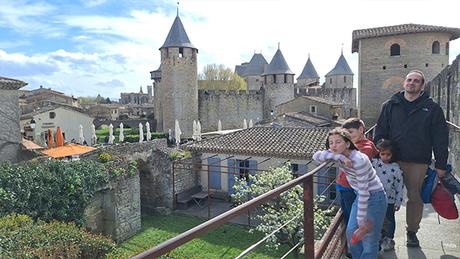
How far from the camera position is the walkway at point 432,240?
11.7ft

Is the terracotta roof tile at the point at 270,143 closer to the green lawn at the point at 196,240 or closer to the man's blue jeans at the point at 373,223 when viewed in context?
the green lawn at the point at 196,240

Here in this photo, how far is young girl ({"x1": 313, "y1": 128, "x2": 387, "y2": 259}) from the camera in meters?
2.71

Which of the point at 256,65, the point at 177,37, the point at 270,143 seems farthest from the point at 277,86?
the point at 270,143

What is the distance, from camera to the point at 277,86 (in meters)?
41.2

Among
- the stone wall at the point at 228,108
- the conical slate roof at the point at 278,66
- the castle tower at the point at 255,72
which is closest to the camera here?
the stone wall at the point at 228,108

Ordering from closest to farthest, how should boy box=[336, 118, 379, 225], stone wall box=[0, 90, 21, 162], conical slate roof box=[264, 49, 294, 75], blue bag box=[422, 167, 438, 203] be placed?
1. boy box=[336, 118, 379, 225]
2. blue bag box=[422, 167, 438, 203]
3. stone wall box=[0, 90, 21, 162]
4. conical slate roof box=[264, 49, 294, 75]

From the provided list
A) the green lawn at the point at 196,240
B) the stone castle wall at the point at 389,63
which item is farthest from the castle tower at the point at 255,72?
the green lawn at the point at 196,240

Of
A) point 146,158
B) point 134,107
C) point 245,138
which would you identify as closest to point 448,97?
point 245,138

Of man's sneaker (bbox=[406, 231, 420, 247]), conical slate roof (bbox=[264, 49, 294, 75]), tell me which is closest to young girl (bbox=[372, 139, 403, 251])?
man's sneaker (bbox=[406, 231, 420, 247])

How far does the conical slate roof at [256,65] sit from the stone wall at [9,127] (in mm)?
41502

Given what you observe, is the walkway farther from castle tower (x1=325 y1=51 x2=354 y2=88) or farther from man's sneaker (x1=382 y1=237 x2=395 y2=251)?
castle tower (x1=325 y1=51 x2=354 y2=88)

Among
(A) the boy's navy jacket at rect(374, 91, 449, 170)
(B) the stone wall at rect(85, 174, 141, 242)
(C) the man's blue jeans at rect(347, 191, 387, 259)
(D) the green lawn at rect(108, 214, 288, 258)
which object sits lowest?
(D) the green lawn at rect(108, 214, 288, 258)

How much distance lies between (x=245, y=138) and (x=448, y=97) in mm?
10535

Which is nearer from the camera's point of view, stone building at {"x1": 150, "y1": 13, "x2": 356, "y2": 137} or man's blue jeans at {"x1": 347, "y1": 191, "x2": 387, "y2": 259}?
man's blue jeans at {"x1": 347, "y1": 191, "x2": 387, "y2": 259}
